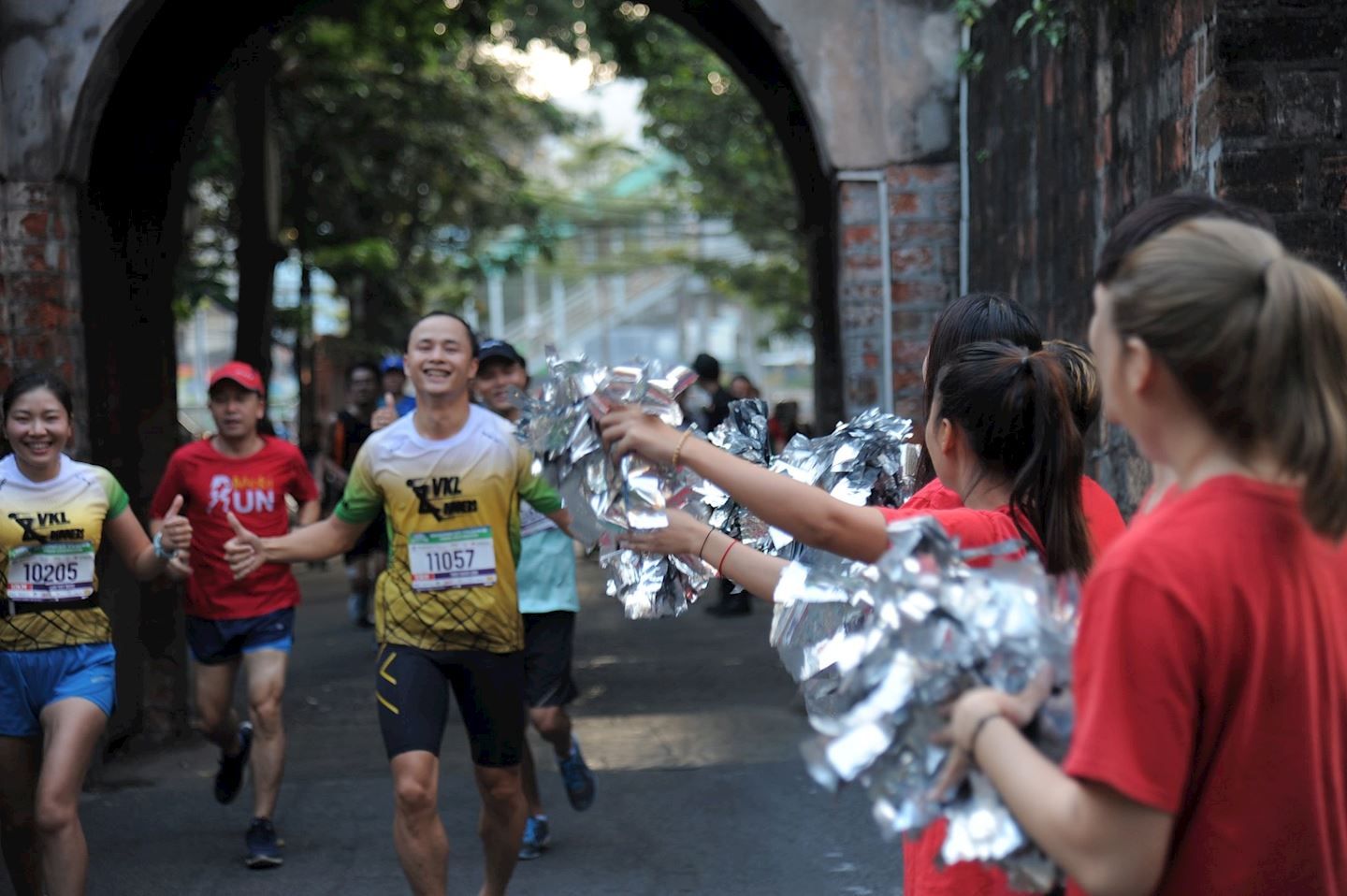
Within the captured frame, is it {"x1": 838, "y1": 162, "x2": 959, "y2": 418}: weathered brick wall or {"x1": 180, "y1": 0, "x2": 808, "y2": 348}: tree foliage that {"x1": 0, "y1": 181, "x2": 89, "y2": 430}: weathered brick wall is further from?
{"x1": 180, "y1": 0, "x2": 808, "y2": 348}: tree foliage

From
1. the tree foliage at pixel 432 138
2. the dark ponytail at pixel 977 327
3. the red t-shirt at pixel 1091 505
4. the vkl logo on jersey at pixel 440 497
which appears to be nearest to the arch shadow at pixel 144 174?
the vkl logo on jersey at pixel 440 497

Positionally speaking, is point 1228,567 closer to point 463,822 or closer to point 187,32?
point 463,822

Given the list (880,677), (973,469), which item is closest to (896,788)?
(880,677)

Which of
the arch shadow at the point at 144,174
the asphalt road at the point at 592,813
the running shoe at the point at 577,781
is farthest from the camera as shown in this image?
the arch shadow at the point at 144,174

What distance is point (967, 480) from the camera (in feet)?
9.10

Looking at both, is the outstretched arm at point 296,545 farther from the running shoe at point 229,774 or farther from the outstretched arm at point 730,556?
the outstretched arm at point 730,556

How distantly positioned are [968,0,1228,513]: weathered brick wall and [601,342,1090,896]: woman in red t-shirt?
74.5 inches

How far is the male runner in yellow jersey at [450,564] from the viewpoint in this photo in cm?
489

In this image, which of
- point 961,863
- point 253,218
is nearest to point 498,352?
point 961,863

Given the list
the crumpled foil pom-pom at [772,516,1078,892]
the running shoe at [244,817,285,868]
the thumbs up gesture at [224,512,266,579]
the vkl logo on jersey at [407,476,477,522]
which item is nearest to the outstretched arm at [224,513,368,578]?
the thumbs up gesture at [224,512,266,579]

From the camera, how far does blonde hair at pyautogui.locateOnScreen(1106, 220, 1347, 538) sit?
167 cm

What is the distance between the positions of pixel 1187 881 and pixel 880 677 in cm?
41

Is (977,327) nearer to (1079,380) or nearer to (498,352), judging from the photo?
(1079,380)

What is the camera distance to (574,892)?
5.57 meters
